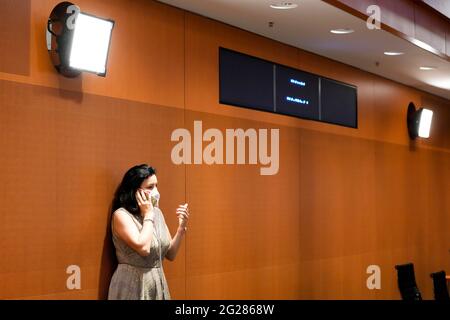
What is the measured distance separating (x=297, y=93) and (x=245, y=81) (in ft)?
2.76

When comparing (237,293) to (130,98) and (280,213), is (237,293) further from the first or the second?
(130,98)

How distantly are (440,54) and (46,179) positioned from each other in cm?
452

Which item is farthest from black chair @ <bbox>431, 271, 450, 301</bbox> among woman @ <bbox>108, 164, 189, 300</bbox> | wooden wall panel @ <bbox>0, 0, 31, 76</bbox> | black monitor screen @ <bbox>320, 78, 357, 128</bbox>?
wooden wall panel @ <bbox>0, 0, 31, 76</bbox>

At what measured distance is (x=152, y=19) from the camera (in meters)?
4.96

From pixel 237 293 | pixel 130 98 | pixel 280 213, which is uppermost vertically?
pixel 130 98

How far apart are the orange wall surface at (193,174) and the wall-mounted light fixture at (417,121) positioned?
0.14m

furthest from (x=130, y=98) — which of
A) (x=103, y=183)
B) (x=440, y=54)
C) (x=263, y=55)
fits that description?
(x=440, y=54)

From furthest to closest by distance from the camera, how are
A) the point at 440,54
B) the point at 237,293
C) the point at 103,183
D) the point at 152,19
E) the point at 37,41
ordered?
the point at 440,54 < the point at 237,293 < the point at 152,19 < the point at 103,183 < the point at 37,41

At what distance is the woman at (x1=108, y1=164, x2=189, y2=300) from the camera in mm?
4297

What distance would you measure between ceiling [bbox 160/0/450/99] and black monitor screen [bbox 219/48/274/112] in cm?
27

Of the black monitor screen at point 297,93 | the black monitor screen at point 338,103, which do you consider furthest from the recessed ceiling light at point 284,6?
the black monitor screen at point 338,103

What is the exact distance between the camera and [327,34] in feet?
20.3

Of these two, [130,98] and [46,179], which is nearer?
[46,179]

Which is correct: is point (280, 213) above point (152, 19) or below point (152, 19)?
below
